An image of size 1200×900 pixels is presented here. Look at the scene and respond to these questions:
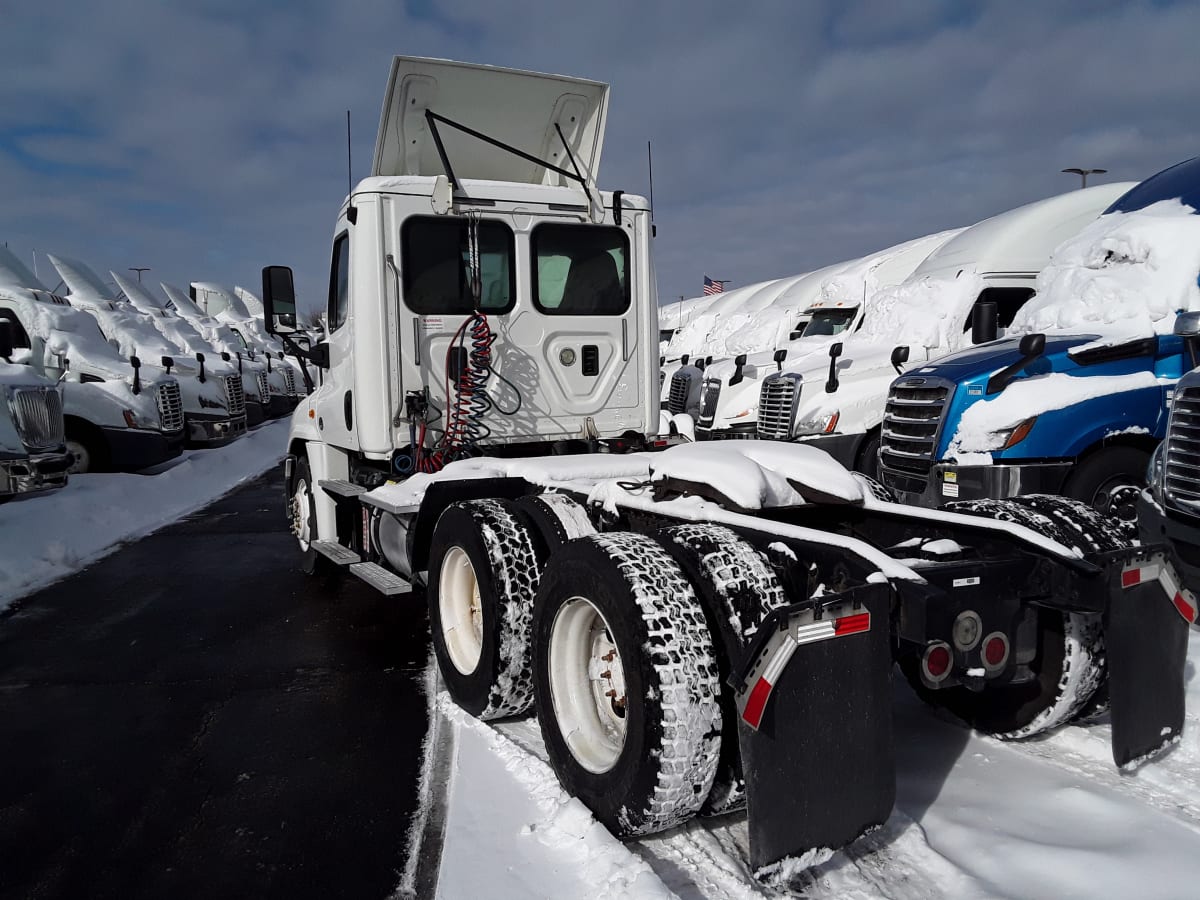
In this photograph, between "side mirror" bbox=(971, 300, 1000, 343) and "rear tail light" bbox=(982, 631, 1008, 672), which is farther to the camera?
"side mirror" bbox=(971, 300, 1000, 343)

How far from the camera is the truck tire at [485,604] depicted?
12.9 feet

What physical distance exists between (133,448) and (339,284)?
9288mm

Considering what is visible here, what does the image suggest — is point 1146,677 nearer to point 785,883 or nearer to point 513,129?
point 785,883

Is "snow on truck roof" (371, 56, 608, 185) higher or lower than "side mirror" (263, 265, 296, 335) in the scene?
higher

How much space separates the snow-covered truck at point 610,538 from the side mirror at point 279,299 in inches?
0.8

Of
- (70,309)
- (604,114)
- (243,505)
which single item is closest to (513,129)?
(604,114)

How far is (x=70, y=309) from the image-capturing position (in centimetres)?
1695

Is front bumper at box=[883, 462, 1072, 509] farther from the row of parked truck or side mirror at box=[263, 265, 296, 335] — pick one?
the row of parked truck

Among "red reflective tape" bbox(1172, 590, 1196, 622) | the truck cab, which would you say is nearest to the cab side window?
the truck cab

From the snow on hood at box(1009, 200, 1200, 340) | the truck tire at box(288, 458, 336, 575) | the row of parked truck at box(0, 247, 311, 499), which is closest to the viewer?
the snow on hood at box(1009, 200, 1200, 340)

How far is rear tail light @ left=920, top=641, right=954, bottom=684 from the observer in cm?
297

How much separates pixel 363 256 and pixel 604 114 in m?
2.11

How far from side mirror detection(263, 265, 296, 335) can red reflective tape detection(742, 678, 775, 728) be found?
5.10m

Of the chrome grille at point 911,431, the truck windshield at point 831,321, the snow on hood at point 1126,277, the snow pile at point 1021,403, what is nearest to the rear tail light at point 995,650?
the snow pile at point 1021,403
